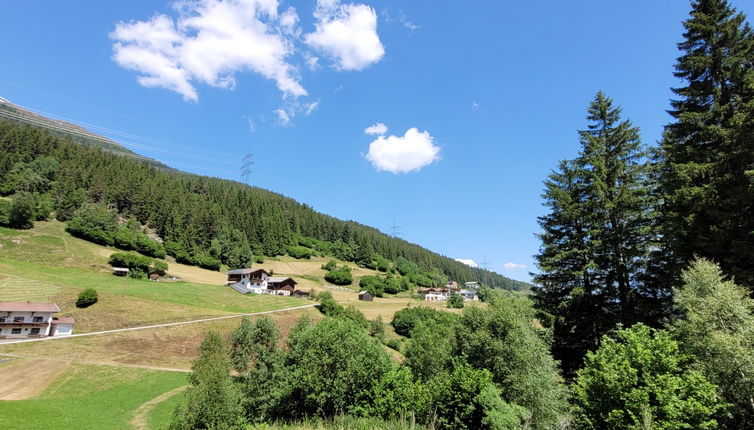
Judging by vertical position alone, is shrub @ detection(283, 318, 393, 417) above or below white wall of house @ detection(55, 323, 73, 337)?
above

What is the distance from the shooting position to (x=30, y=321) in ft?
130

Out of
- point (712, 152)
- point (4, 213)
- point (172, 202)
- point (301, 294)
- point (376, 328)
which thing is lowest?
point (376, 328)

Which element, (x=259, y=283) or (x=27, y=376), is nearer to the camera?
(x=27, y=376)

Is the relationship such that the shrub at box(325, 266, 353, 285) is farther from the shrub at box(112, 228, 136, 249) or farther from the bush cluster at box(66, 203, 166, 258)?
the shrub at box(112, 228, 136, 249)

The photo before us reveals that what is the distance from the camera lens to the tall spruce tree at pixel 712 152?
666 inches

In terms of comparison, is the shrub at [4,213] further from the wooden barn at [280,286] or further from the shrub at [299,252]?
the shrub at [299,252]

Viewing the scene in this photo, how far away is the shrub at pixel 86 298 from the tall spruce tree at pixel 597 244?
187ft

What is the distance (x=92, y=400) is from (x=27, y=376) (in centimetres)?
816

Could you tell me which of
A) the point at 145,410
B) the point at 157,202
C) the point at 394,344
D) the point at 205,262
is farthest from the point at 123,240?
the point at 394,344

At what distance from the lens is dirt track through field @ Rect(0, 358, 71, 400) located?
27125 millimetres

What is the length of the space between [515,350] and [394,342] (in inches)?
1726

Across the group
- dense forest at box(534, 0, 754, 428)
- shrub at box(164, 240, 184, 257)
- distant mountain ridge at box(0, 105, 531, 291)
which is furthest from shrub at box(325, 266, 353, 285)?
dense forest at box(534, 0, 754, 428)

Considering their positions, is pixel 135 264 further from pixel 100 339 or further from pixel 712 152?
pixel 712 152

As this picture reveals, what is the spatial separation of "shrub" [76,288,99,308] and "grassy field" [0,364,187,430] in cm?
1493
